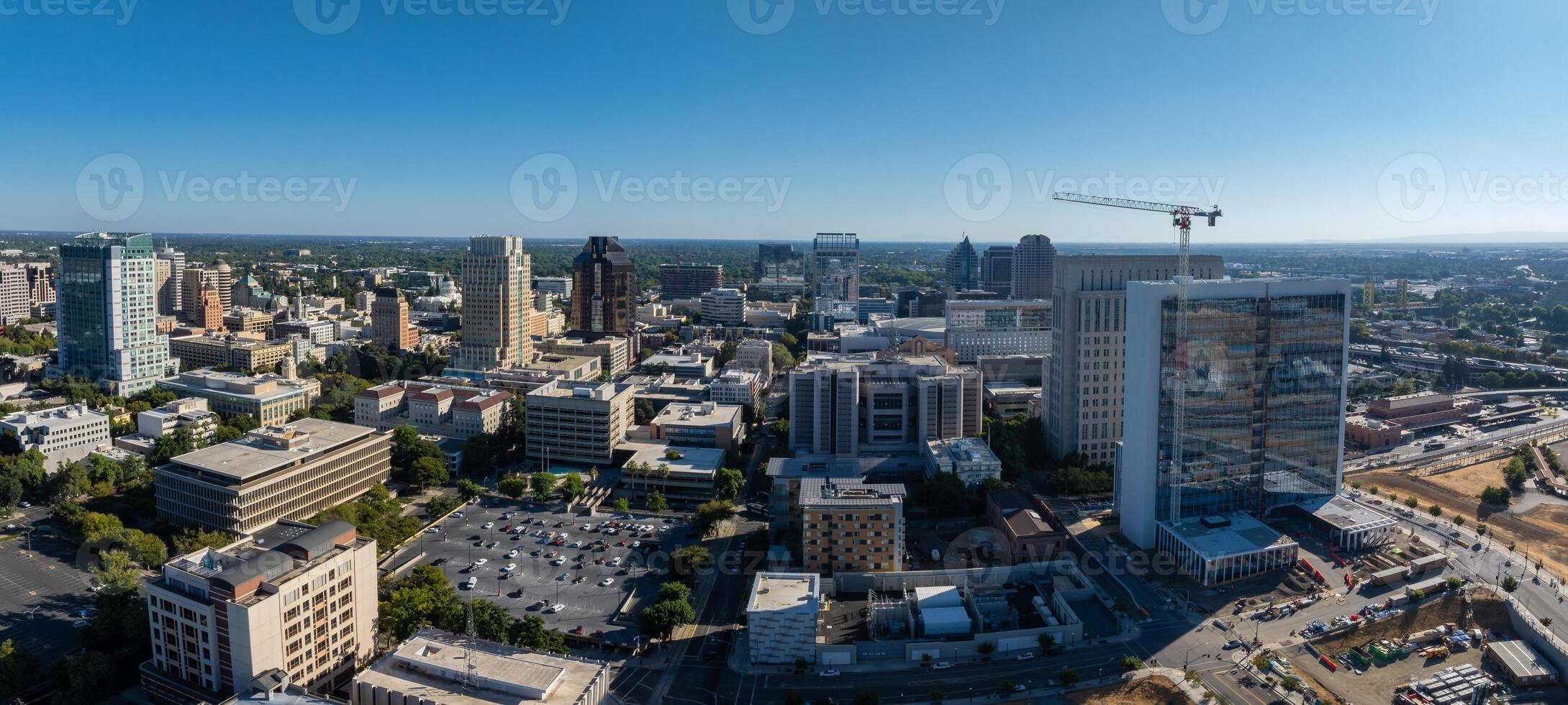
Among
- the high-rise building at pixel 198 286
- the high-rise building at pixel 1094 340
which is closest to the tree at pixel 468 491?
the high-rise building at pixel 1094 340

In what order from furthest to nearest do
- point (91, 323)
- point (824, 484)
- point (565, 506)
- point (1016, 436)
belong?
point (91, 323)
point (1016, 436)
point (565, 506)
point (824, 484)


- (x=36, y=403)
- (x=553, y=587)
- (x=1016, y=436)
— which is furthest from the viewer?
(x=36, y=403)

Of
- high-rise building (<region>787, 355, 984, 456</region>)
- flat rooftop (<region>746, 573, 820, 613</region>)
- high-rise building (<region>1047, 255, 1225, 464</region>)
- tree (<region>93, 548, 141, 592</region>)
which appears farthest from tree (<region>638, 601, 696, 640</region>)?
high-rise building (<region>1047, 255, 1225, 464</region>)

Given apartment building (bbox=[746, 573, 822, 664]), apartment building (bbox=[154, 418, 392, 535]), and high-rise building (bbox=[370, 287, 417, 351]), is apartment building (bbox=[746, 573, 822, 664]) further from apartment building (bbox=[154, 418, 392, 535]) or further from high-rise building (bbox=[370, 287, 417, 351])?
high-rise building (bbox=[370, 287, 417, 351])

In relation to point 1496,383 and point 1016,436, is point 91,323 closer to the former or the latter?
point 1016,436

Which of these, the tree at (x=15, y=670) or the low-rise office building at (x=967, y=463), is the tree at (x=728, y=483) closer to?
the low-rise office building at (x=967, y=463)

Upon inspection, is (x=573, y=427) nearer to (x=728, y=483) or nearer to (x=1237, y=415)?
(x=728, y=483)

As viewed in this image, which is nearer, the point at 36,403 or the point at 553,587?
the point at 553,587

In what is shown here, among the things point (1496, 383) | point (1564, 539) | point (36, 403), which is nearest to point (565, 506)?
point (36, 403)
